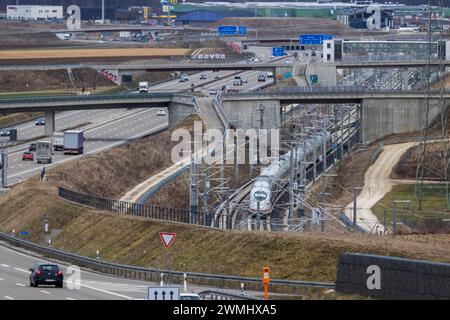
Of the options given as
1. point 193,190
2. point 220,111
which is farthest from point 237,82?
point 193,190

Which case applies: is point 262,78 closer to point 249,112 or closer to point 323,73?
point 323,73

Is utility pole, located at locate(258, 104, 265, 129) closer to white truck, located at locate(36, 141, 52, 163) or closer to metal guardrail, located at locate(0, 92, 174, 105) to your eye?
metal guardrail, located at locate(0, 92, 174, 105)

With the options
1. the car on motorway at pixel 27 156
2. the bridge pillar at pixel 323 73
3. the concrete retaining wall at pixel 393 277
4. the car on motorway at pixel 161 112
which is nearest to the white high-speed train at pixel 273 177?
the car on motorway at pixel 27 156

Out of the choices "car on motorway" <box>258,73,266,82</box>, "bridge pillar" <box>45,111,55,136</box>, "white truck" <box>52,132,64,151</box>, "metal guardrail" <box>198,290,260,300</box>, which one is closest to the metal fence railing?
"metal guardrail" <box>198,290,260,300</box>

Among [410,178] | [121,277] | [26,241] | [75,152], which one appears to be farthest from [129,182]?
[121,277]
